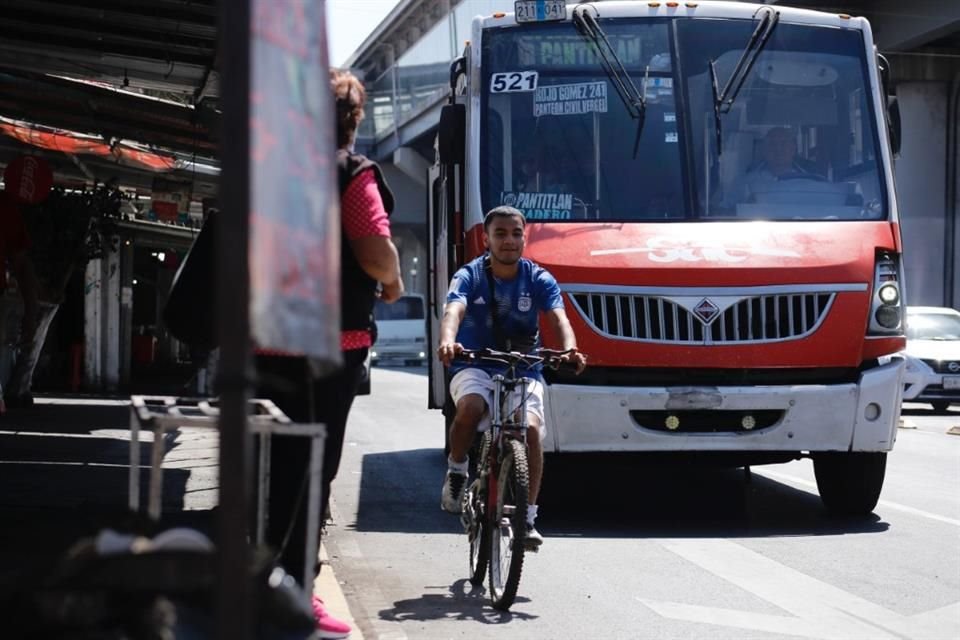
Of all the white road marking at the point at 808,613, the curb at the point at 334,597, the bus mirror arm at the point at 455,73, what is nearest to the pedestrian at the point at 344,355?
the curb at the point at 334,597

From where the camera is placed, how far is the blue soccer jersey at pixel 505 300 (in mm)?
7719

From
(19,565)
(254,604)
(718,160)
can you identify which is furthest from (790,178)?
(254,604)

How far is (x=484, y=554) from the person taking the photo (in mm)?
7117

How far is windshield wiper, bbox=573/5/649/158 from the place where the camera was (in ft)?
33.0

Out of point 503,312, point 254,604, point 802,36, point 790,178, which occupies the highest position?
point 802,36

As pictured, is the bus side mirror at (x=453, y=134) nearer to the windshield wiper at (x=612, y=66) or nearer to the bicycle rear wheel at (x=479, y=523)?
the windshield wiper at (x=612, y=66)

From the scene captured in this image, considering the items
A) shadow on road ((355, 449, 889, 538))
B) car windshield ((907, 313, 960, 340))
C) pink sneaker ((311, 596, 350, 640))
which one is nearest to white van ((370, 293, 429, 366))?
car windshield ((907, 313, 960, 340))

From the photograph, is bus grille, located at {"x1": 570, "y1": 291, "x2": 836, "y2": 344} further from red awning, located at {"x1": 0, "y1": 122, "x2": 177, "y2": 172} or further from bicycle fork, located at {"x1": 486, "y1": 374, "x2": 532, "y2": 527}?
red awning, located at {"x1": 0, "y1": 122, "x2": 177, "y2": 172}

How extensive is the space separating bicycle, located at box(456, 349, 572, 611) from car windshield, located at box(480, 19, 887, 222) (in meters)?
2.74

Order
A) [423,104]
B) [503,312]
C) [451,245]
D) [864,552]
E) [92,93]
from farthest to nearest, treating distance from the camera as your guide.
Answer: [423,104] < [92,93] < [451,245] < [864,552] < [503,312]

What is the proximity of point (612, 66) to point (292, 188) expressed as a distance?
7.80 meters

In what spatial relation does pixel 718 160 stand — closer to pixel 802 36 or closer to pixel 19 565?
pixel 802 36

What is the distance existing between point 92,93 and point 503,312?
23.0 feet

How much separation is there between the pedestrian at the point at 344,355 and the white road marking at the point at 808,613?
2094 mm
